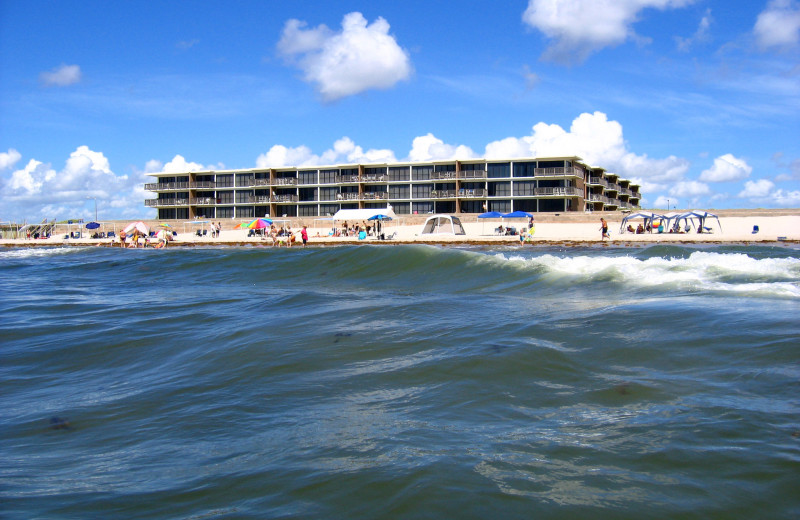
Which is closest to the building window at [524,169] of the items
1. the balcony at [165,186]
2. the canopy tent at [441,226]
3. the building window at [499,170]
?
the building window at [499,170]

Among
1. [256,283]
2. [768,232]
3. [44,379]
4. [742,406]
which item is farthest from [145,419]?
[768,232]

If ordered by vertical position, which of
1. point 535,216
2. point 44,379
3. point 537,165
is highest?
point 537,165

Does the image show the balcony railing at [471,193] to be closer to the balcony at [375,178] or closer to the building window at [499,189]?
the building window at [499,189]

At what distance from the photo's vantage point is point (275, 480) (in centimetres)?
357

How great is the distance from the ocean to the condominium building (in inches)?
2567

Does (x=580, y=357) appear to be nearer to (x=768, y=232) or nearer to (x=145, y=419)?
(x=145, y=419)

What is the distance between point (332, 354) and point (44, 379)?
333cm

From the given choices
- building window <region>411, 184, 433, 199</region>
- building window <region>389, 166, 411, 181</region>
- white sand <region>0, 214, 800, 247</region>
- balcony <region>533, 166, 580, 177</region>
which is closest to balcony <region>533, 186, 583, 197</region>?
balcony <region>533, 166, 580, 177</region>

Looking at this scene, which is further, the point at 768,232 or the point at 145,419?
the point at 768,232

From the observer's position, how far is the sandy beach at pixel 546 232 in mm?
42250

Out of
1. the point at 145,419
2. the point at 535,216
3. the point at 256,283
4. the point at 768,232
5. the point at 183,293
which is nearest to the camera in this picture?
the point at 145,419

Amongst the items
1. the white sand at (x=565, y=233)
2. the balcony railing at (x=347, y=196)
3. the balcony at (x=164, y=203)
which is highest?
the balcony railing at (x=347, y=196)

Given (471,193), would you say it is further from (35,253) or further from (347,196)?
(35,253)

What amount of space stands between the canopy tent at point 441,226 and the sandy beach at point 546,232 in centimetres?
115
